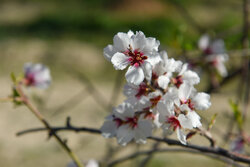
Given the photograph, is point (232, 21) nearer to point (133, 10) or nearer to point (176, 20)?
point (176, 20)

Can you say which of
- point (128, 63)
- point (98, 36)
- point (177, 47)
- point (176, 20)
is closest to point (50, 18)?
point (98, 36)

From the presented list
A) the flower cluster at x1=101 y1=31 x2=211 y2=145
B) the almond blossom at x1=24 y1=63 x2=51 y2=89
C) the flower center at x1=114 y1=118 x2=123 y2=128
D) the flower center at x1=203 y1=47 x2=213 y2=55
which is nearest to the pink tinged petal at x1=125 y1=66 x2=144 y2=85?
the flower cluster at x1=101 y1=31 x2=211 y2=145

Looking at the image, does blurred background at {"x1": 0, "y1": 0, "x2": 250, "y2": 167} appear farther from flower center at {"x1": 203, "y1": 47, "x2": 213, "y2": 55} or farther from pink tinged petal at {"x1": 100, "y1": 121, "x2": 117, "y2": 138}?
pink tinged petal at {"x1": 100, "y1": 121, "x2": 117, "y2": 138}

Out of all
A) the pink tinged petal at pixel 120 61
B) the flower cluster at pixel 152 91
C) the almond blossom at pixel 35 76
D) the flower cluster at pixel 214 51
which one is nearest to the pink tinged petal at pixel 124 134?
the flower cluster at pixel 152 91

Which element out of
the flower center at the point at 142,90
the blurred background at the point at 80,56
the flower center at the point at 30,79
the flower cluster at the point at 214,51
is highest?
the blurred background at the point at 80,56

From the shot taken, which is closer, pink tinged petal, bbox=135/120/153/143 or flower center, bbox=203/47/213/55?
pink tinged petal, bbox=135/120/153/143

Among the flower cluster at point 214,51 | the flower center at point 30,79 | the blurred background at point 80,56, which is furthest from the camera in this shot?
the blurred background at point 80,56

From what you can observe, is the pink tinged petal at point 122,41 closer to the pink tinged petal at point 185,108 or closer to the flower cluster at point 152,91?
the flower cluster at point 152,91
